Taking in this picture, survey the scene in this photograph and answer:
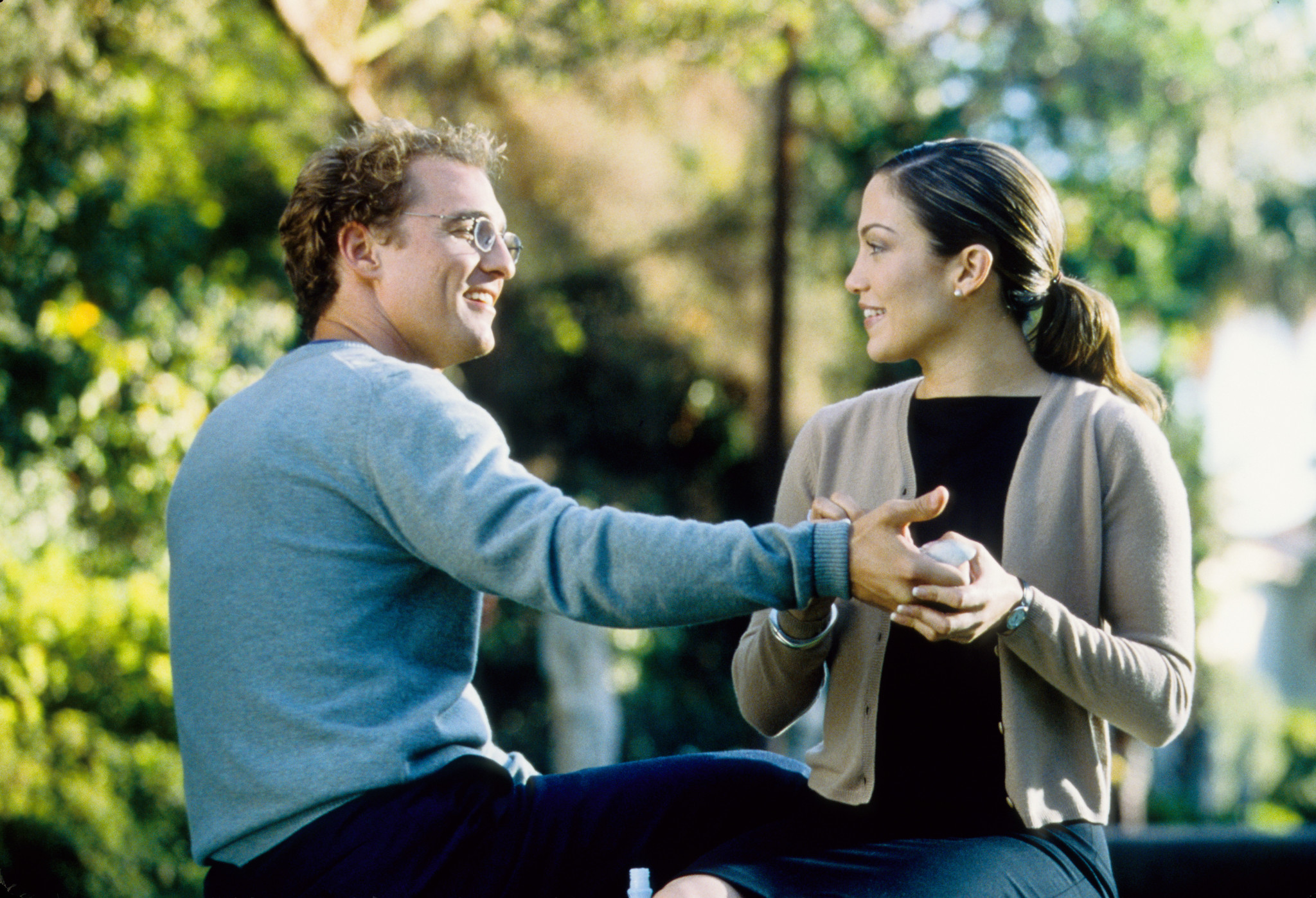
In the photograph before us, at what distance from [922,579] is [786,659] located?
1.83 feet

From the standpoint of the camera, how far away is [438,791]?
2.02 meters

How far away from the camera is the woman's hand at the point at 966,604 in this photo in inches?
76.4

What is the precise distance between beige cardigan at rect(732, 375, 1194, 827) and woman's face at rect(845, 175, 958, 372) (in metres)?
0.25

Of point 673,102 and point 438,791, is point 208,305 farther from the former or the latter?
point 438,791

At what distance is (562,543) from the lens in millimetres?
1898

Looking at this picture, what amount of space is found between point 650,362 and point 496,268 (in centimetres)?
1050

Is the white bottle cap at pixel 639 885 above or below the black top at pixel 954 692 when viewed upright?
below

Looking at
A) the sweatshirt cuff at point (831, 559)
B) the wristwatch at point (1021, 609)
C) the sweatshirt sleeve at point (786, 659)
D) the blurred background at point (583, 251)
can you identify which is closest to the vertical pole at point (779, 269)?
the blurred background at point (583, 251)

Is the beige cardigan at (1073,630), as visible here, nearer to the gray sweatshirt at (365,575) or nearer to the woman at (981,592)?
the woman at (981,592)

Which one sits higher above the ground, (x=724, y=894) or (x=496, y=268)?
(x=496, y=268)

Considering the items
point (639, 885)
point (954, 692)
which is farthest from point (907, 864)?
point (639, 885)

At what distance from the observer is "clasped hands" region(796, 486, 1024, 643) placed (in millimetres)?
1933

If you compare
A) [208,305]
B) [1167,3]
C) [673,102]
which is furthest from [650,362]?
[1167,3]

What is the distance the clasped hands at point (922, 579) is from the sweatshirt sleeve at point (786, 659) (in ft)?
1.29
